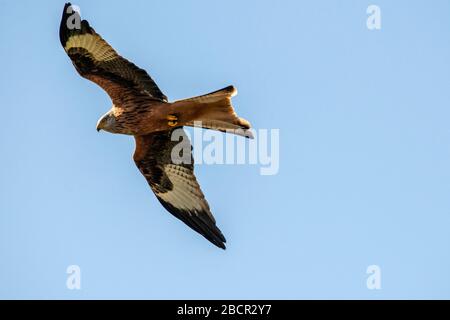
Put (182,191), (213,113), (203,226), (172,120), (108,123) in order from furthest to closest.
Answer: (182,191)
(203,226)
(108,123)
(172,120)
(213,113)

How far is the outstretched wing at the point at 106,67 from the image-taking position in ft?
34.5

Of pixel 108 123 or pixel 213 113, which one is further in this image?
pixel 108 123

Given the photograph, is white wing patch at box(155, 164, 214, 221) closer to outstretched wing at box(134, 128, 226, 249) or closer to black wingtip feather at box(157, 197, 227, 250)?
outstretched wing at box(134, 128, 226, 249)

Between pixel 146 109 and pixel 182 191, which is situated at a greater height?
pixel 146 109

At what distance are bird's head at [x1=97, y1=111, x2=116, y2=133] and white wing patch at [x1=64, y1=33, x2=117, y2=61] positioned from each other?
0.71 meters

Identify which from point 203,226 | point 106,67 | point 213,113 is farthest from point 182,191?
point 106,67

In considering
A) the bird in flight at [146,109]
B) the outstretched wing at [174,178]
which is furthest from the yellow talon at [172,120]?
the outstretched wing at [174,178]

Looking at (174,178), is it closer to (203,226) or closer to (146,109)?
(203,226)

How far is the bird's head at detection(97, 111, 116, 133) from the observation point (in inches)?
420

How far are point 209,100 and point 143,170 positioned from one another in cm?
188

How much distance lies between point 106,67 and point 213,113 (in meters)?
1.48

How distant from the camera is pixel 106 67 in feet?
34.9
